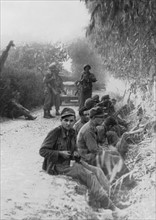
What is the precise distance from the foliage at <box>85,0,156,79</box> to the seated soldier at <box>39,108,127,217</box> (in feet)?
4.51

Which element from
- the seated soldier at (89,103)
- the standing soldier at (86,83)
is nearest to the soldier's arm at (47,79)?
the standing soldier at (86,83)

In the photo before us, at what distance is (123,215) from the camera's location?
4.98 m

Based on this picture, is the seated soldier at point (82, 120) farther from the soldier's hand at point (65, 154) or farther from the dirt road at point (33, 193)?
the soldier's hand at point (65, 154)

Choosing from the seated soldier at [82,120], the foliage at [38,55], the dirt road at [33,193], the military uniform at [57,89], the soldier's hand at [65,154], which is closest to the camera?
the dirt road at [33,193]

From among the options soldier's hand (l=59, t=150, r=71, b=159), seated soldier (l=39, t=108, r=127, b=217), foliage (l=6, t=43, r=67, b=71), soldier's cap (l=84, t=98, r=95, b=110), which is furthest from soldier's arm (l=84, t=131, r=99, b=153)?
foliage (l=6, t=43, r=67, b=71)

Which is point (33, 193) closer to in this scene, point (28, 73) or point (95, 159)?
point (95, 159)

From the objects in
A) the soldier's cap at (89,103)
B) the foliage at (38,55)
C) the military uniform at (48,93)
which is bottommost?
the soldier's cap at (89,103)

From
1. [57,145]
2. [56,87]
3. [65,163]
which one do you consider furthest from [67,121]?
[56,87]

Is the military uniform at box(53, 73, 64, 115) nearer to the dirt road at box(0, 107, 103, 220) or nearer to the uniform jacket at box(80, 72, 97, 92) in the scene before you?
the uniform jacket at box(80, 72, 97, 92)

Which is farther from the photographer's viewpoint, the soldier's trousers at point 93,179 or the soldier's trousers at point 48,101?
the soldier's trousers at point 48,101

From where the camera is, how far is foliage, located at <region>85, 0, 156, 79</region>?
4.32 metres

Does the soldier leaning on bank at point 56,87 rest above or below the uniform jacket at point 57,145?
above

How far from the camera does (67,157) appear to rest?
18.9 feet

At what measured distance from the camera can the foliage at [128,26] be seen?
4.32 metres
